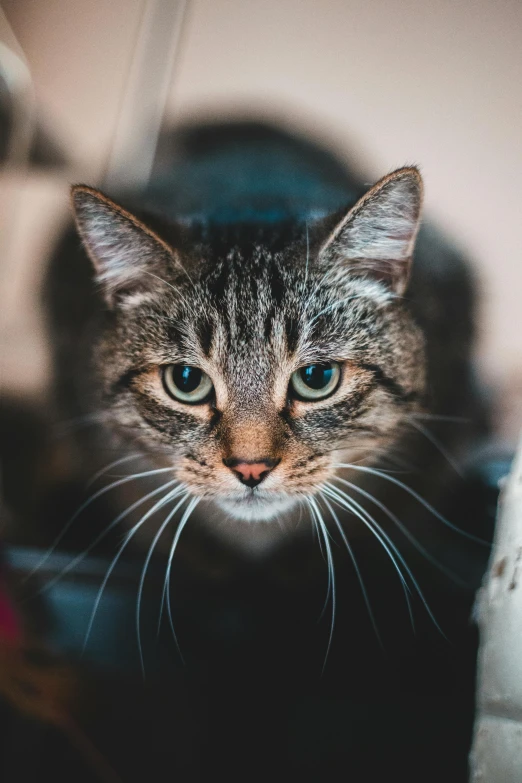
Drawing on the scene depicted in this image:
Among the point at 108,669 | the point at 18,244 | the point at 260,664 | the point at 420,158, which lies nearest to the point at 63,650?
the point at 108,669

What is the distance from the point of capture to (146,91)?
607 mm

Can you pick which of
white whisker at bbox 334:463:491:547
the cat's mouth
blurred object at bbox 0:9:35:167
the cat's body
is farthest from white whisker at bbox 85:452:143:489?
blurred object at bbox 0:9:35:167

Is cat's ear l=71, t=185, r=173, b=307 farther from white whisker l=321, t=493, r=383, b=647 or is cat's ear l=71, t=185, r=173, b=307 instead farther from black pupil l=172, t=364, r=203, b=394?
white whisker l=321, t=493, r=383, b=647

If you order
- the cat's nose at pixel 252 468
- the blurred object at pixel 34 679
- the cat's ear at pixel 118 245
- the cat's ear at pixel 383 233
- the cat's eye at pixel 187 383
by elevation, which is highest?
the cat's ear at pixel 383 233

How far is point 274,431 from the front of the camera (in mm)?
525

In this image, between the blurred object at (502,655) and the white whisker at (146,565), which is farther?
the white whisker at (146,565)

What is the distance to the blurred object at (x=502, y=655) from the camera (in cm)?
46

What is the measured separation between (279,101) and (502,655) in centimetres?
55

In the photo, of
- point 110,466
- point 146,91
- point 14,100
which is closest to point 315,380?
point 110,466

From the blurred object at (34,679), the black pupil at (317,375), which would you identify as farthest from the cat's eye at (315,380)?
the blurred object at (34,679)

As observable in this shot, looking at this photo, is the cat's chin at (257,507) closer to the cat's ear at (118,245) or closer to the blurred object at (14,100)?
the cat's ear at (118,245)

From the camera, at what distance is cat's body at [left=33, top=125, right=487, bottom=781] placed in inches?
20.8

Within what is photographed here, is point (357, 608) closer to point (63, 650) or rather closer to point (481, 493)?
point (481, 493)

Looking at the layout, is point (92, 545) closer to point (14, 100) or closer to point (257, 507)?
point (257, 507)
